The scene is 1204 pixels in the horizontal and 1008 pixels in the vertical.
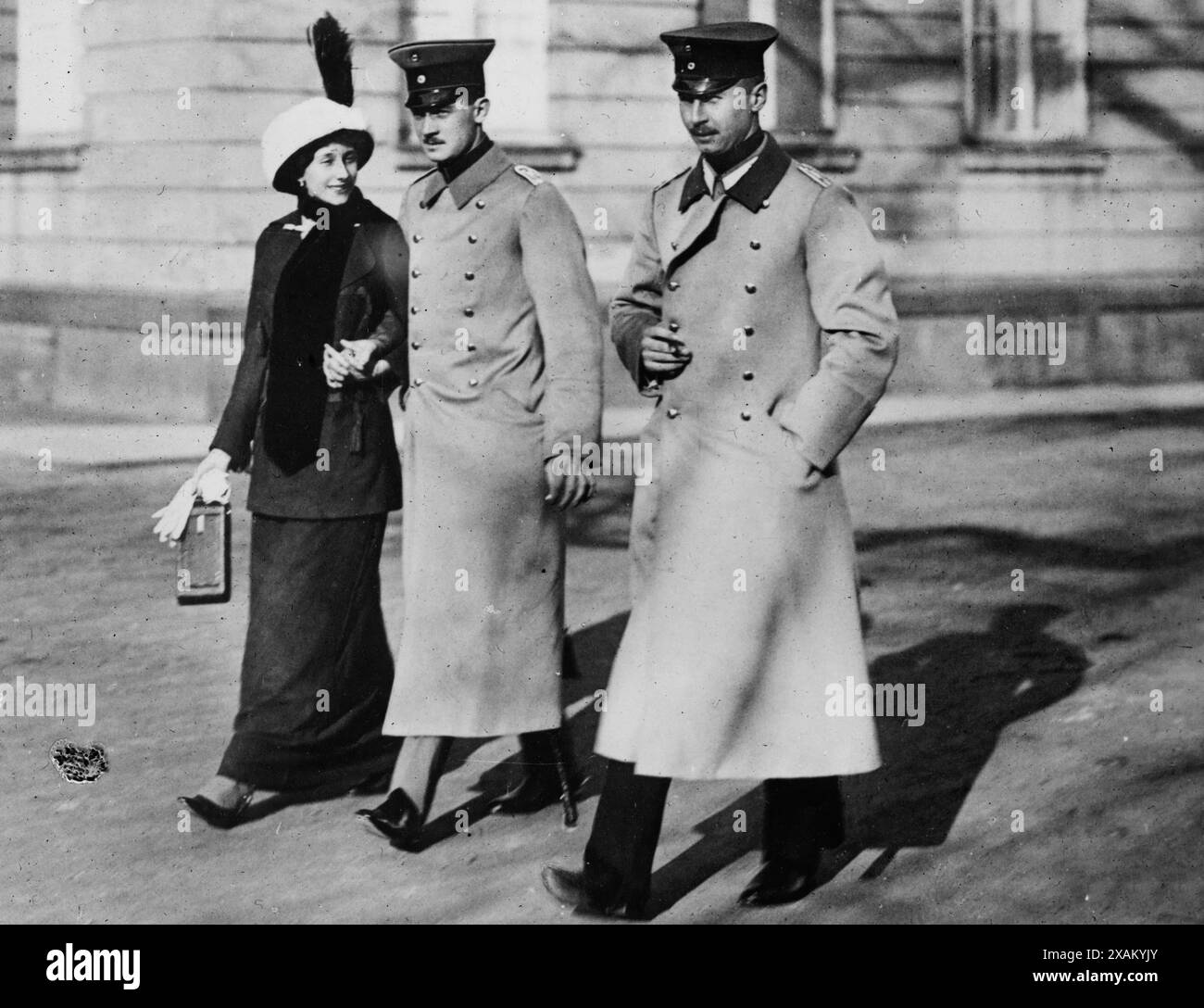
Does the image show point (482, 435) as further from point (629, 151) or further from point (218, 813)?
point (629, 151)

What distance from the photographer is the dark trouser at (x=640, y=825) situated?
541 centimetres

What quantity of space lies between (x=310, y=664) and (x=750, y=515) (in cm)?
145

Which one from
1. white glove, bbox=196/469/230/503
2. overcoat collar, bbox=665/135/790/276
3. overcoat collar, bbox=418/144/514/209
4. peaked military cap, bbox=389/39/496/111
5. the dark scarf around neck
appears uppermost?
peaked military cap, bbox=389/39/496/111

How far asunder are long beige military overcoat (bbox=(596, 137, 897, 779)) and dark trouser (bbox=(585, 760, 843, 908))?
0.09 m

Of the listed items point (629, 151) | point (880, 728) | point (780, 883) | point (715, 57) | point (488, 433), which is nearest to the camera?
point (715, 57)

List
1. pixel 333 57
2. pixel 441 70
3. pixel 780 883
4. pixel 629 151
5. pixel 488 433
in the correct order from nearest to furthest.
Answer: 1. pixel 780 883
2. pixel 441 70
3. pixel 488 433
4. pixel 333 57
5. pixel 629 151

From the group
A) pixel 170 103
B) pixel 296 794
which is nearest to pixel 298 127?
pixel 170 103

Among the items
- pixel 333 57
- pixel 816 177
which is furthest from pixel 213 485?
pixel 816 177

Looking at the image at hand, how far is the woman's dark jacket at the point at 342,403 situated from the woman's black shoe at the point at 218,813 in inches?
33.5

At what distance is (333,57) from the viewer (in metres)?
6.16

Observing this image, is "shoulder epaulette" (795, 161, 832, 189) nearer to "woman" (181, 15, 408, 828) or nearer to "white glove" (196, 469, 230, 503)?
"woman" (181, 15, 408, 828)

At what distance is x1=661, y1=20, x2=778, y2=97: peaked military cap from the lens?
17.4ft

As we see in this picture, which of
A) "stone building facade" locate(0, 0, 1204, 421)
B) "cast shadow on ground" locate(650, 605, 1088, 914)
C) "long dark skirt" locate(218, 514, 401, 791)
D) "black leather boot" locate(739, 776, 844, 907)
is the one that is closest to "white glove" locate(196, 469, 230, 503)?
"long dark skirt" locate(218, 514, 401, 791)

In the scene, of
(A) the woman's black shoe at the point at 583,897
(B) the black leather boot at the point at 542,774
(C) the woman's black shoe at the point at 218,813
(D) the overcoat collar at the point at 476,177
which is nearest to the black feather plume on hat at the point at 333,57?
(D) the overcoat collar at the point at 476,177
